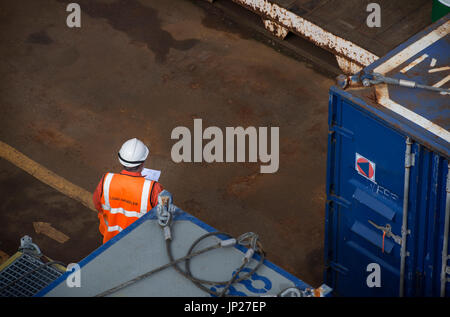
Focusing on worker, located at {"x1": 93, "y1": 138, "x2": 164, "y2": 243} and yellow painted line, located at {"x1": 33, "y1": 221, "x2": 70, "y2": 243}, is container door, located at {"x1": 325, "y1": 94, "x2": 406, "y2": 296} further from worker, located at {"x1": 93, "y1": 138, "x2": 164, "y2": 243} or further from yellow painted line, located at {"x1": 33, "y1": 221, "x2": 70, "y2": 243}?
yellow painted line, located at {"x1": 33, "y1": 221, "x2": 70, "y2": 243}

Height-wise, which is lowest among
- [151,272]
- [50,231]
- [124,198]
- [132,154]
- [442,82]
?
[151,272]

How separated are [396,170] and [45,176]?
4652 millimetres

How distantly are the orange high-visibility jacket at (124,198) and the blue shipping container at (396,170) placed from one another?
5.01ft

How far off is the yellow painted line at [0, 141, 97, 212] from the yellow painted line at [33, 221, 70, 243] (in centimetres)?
47

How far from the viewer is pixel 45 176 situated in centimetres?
928

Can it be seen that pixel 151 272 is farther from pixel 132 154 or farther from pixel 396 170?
pixel 396 170

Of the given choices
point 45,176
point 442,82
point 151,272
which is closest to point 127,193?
point 151,272

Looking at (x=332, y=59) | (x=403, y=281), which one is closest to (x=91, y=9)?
(x=332, y=59)

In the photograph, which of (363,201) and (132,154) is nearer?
(363,201)

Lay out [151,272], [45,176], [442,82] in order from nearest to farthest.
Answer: [151,272] → [442,82] → [45,176]


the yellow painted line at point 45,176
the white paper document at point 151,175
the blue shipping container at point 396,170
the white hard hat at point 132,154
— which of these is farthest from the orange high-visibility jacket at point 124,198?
the yellow painted line at point 45,176

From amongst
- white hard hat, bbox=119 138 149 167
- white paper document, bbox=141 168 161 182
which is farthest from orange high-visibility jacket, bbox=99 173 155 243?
white paper document, bbox=141 168 161 182

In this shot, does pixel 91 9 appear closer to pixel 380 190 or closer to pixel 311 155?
pixel 311 155
